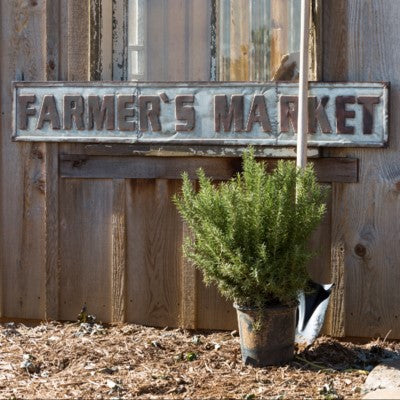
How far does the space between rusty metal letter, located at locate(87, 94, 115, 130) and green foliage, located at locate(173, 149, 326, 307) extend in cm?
93

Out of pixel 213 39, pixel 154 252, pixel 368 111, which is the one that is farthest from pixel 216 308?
pixel 213 39

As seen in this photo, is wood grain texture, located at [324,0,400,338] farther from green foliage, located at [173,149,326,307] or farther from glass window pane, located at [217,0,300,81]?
green foliage, located at [173,149,326,307]

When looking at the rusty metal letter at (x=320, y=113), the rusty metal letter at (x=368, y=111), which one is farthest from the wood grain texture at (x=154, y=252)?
the rusty metal letter at (x=368, y=111)

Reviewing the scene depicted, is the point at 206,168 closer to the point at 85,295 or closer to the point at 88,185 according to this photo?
the point at 88,185

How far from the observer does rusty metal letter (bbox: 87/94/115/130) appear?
563cm

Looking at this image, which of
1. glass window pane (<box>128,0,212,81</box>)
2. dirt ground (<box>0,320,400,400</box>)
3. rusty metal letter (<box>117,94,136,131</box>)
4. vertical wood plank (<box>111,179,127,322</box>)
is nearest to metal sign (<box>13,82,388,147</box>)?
rusty metal letter (<box>117,94,136,131</box>)

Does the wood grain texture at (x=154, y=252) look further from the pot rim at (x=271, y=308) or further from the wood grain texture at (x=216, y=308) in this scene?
the pot rim at (x=271, y=308)

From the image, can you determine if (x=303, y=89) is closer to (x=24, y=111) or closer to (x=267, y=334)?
(x=267, y=334)

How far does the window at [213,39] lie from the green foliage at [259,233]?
93 centimetres

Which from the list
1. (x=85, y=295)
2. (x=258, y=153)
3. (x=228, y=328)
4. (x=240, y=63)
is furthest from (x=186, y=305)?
(x=240, y=63)

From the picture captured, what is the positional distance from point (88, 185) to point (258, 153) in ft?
3.58

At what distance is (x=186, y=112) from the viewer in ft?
18.2

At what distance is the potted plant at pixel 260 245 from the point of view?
189 inches

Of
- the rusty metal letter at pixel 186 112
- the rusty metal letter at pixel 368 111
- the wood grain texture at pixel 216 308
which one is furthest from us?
the wood grain texture at pixel 216 308
